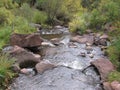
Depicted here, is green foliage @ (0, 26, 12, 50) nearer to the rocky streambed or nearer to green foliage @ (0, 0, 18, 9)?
the rocky streambed

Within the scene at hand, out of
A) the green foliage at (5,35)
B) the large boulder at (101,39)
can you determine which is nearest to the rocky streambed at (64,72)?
the large boulder at (101,39)

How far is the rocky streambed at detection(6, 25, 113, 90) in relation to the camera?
12.5 meters

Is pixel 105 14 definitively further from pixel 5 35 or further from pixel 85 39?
pixel 5 35

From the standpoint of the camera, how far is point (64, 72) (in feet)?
46.9

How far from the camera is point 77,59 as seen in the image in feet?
55.9

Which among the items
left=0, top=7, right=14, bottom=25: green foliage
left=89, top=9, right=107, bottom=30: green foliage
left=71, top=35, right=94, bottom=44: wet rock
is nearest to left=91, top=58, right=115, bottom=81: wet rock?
left=71, top=35, right=94, bottom=44: wet rock

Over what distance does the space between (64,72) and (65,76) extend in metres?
0.61

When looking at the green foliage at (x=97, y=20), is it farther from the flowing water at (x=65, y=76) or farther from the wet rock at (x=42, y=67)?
the wet rock at (x=42, y=67)

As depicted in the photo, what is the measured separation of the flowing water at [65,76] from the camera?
12.4 meters

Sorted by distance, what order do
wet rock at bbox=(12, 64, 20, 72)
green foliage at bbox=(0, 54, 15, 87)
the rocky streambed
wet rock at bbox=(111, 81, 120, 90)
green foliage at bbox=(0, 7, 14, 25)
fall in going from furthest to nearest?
1. green foliage at bbox=(0, 7, 14, 25)
2. wet rock at bbox=(12, 64, 20, 72)
3. the rocky streambed
4. green foliage at bbox=(0, 54, 15, 87)
5. wet rock at bbox=(111, 81, 120, 90)

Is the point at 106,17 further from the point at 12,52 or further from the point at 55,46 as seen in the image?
the point at 12,52

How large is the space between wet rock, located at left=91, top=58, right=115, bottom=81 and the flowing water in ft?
0.95

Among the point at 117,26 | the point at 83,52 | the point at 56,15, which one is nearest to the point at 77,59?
the point at 83,52

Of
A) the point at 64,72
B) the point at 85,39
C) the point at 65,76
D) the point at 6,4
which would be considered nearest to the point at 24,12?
the point at 6,4
